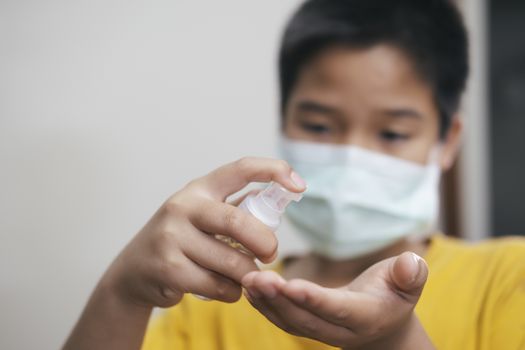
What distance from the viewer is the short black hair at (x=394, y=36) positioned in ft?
1.94

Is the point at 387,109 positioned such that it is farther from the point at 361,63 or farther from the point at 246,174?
the point at 246,174

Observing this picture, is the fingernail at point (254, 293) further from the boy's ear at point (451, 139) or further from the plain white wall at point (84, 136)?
the boy's ear at point (451, 139)

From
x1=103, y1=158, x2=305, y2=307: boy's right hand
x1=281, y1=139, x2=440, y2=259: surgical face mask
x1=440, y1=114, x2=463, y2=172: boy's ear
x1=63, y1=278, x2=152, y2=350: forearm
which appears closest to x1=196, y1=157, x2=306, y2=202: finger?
x1=103, y1=158, x2=305, y2=307: boy's right hand

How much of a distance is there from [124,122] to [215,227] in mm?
143

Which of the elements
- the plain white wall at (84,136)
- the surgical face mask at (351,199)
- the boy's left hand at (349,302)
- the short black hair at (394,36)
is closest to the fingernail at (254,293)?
the boy's left hand at (349,302)

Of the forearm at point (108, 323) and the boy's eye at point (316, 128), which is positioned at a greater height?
the boy's eye at point (316, 128)

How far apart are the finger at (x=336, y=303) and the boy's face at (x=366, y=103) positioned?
0.29m

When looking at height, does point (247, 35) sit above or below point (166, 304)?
above

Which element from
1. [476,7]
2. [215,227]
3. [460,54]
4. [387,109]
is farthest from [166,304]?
[476,7]

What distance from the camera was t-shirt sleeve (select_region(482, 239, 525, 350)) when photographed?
364 mm

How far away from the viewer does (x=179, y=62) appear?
1.46ft

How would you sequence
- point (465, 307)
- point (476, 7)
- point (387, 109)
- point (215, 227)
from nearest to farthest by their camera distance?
point (215, 227) → point (465, 307) → point (387, 109) → point (476, 7)

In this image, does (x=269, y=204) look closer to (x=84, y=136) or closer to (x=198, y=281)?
(x=198, y=281)

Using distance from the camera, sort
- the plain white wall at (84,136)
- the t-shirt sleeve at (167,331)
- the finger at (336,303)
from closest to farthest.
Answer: the finger at (336,303), the plain white wall at (84,136), the t-shirt sleeve at (167,331)
